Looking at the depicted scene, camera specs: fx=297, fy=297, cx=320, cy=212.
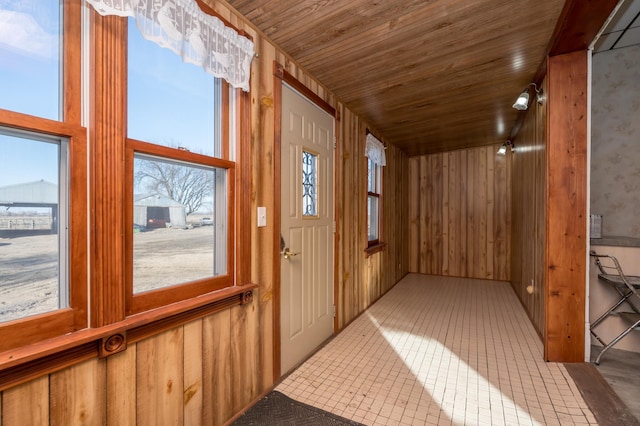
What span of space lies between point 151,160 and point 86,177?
30 centimetres

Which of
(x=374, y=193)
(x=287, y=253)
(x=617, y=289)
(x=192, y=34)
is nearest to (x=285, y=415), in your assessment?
(x=287, y=253)

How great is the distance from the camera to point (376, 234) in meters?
4.27

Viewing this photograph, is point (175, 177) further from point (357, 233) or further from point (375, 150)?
point (375, 150)

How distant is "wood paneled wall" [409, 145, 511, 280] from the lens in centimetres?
512

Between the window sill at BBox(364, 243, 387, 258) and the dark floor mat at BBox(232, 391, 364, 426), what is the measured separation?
6.59 feet

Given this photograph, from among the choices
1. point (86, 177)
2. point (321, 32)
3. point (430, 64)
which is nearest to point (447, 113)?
point (430, 64)

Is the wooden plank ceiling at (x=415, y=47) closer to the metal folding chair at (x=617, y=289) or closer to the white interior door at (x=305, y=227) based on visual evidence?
the white interior door at (x=305, y=227)

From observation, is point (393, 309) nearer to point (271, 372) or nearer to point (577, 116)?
point (271, 372)

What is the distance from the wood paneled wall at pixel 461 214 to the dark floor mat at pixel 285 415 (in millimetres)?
4440

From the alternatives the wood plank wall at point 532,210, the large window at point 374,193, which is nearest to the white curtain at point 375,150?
the large window at point 374,193

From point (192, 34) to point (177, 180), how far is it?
69 cm

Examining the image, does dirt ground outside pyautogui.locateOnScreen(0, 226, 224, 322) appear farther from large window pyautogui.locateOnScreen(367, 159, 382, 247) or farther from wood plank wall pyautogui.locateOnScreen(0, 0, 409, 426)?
large window pyautogui.locateOnScreen(367, 159, 382, 247)

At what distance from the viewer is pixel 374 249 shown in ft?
12.6

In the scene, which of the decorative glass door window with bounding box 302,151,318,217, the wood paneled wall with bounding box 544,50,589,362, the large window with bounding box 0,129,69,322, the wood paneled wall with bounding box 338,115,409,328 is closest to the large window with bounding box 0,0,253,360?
the large window with bounding box 0,129,69,322
